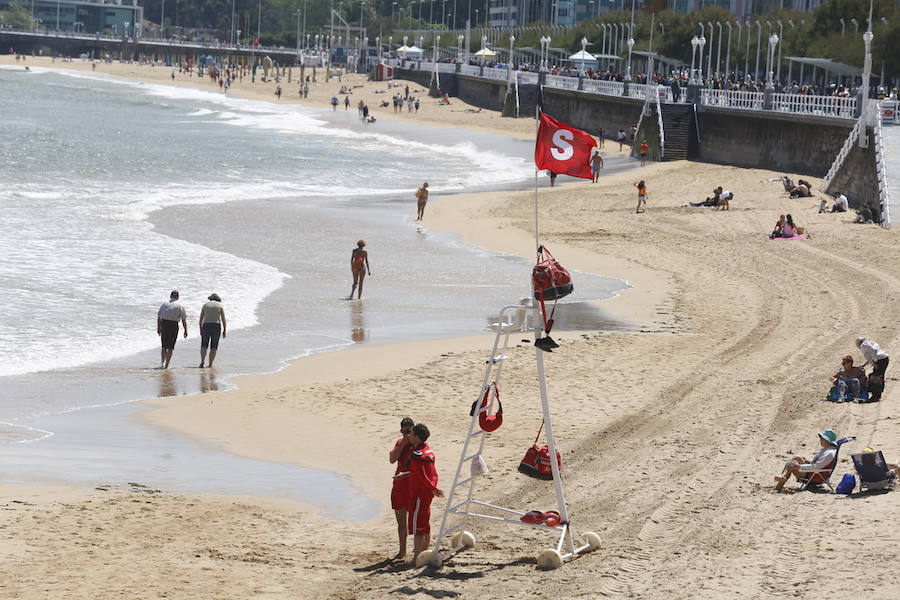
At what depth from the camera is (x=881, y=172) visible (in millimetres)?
29781

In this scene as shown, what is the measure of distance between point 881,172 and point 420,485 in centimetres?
2415

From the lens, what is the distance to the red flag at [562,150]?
8523 millimetres

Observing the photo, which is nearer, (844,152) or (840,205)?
(840,205)

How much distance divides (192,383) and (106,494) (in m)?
4.42

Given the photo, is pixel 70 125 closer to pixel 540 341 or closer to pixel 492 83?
pixel 492 83

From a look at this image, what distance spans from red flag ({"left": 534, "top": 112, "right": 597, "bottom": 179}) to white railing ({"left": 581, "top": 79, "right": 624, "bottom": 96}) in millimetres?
49230

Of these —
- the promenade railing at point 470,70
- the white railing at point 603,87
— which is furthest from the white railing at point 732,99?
the promenade railing at point 470,70

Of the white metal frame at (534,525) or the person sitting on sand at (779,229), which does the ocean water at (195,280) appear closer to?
the white metal frame at (534,525)

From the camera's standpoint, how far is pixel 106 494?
33.8 ft

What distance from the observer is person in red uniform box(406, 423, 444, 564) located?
879 cm

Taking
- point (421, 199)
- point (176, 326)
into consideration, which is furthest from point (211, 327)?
point (421, 199)

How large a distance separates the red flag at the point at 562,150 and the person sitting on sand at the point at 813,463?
342cm

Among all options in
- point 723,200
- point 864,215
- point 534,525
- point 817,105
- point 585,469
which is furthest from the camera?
point 817,105

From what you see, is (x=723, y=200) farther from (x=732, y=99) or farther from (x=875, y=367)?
(x=875, y=367)
